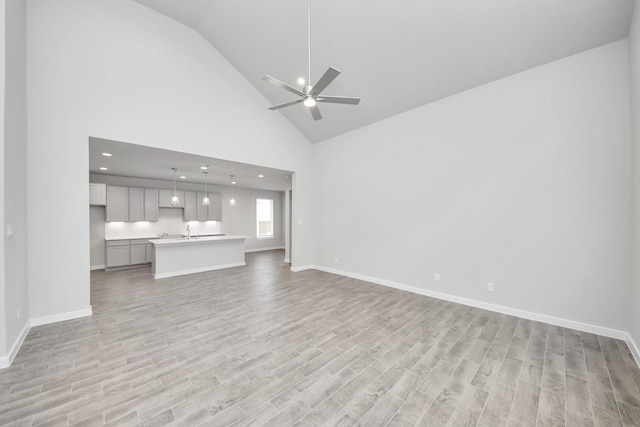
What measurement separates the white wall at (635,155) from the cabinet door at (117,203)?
962cm

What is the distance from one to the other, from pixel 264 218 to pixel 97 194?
5411mm

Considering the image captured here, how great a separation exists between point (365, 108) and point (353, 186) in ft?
5.44

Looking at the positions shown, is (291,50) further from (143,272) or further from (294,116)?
(143,272)

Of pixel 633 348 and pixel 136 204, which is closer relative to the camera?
pixel 633 348

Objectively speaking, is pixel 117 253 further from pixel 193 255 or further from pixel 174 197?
pixel 193 255

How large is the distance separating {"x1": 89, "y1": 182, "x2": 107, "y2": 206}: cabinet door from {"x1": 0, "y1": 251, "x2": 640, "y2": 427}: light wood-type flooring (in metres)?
3.94

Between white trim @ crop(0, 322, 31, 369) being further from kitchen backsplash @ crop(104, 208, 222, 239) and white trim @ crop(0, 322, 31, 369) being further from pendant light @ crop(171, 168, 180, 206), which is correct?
kitchen backsplash @ crop(104, 208, 222, 239)

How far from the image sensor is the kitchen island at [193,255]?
18.5 ft

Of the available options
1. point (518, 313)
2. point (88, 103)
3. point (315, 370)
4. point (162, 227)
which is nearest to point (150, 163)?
point (88, 103)

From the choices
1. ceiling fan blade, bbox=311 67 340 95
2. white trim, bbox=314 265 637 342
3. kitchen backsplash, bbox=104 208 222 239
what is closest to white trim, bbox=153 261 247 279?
kitchen backsplash, bbox=104 208 222 239

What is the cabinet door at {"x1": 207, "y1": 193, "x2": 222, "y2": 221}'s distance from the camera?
28.1ft

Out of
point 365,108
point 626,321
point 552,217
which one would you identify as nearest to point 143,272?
point 365,108

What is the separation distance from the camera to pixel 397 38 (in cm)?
347

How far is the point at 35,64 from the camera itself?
308 centimetres
